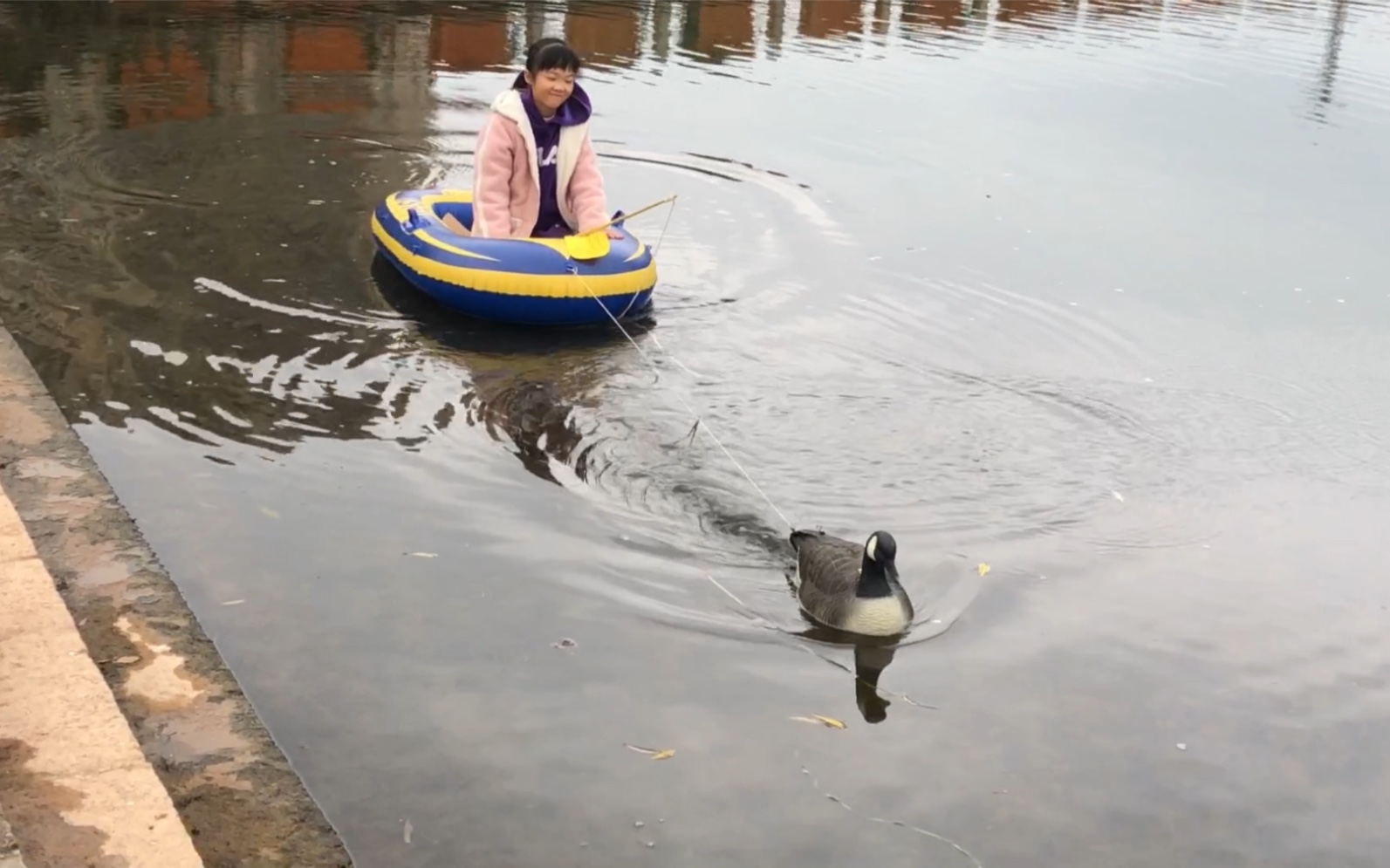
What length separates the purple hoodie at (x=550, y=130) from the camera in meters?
9.60

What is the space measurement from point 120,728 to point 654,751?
1.71 m

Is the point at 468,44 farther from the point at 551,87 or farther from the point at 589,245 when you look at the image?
the point at 589,245

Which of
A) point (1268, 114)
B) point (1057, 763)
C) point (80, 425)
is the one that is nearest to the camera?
point (1057, 763)

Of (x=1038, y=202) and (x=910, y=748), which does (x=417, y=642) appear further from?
(x=1038, y=202)

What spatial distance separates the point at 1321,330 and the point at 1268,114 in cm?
854

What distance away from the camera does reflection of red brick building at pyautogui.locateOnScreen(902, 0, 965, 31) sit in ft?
81.8

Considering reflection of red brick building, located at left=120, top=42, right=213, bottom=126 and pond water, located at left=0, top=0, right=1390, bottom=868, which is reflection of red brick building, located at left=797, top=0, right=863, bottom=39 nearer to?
pond water, located at left=0, top=0, right=1390, bottom=868

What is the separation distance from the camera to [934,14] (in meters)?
26.2

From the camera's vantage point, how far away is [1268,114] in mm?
17953

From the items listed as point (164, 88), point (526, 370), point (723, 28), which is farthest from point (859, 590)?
point (723, 28)

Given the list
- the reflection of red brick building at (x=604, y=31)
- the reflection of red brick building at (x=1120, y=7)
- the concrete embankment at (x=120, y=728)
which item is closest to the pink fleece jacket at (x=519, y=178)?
the concrete embankment at (x=120, y=728)

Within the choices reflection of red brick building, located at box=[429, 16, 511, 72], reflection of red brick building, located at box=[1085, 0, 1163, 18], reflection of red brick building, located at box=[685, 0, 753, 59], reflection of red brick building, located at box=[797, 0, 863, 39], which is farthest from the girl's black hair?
reflection of red brick building, located at box=[1085, 0, 1163, 18]

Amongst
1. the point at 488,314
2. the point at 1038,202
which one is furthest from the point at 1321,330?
the point at 488,314

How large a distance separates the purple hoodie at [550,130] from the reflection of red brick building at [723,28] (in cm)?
1098
